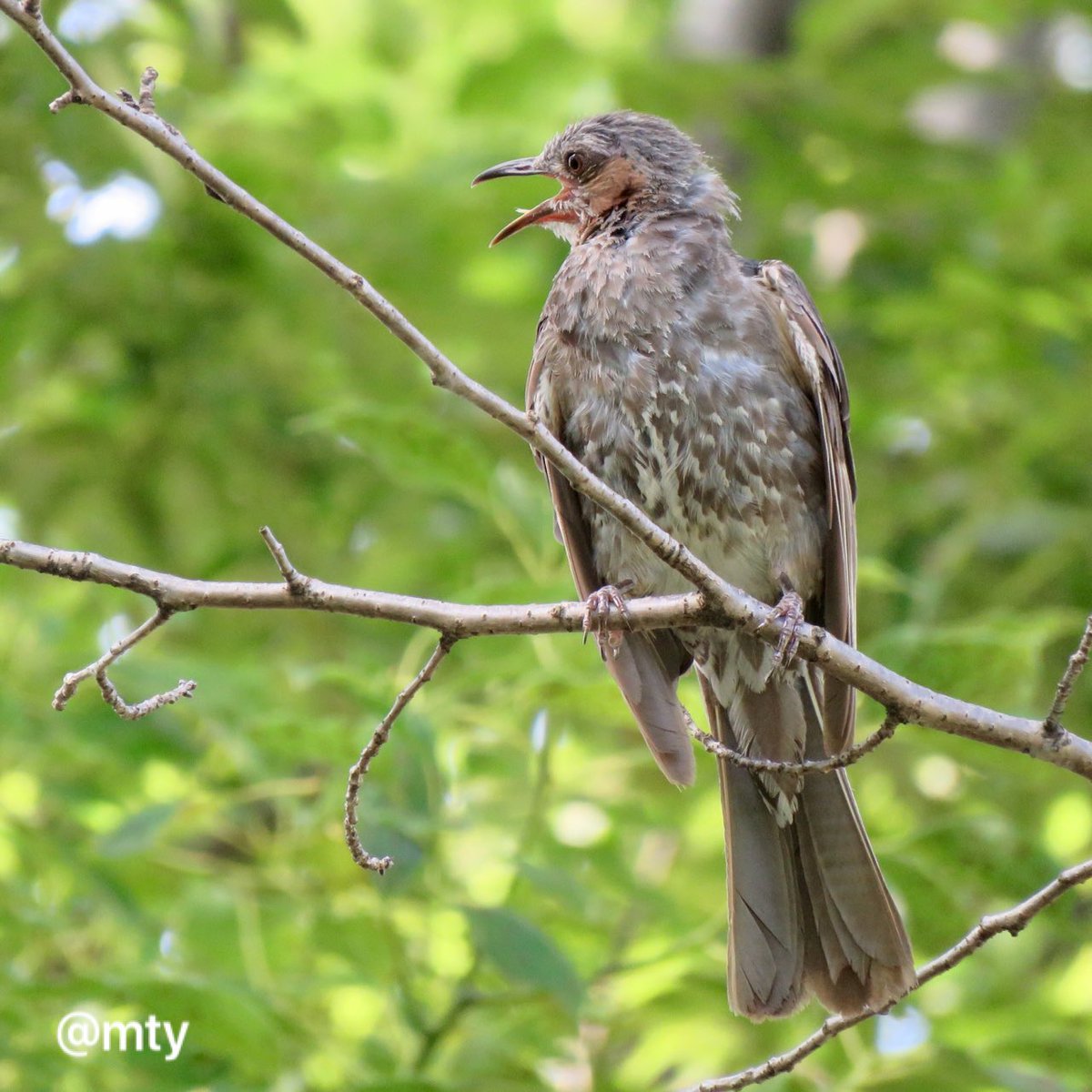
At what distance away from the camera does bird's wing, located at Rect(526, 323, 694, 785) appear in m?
3.96

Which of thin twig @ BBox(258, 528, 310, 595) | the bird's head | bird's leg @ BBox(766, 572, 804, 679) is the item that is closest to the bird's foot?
bird's leg @ BBox(766, 572, 804, 679)

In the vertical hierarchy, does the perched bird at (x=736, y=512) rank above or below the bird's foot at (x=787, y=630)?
above

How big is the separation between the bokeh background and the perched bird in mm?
232

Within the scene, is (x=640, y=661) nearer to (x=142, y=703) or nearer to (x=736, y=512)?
(x=736, y=512)

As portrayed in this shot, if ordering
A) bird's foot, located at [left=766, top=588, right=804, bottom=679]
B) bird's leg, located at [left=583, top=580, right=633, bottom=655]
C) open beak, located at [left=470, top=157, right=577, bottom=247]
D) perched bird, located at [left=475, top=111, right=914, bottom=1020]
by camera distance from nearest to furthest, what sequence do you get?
bird's foot, located at [left=766, top=588, right=804, bottom=679]
bird's leg, located at [left=583, top=580, right=633, bottom=655]
perched bird, located at [left=475, top=111, right=914, bottom=1020]
open beak, located at [left=470, top=157, right=577, bottom=247]

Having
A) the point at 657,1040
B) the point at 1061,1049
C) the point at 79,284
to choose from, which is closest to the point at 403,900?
the point at 657,1040

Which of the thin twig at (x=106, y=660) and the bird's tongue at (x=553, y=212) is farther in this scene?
the bird's tongue at (x=553, y=212)

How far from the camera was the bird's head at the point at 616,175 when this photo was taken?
464 cm

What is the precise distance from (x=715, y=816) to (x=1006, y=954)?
5.22 ft

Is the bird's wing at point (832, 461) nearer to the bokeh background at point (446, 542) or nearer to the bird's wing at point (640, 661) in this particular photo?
the bokeh background at point (446, 542)

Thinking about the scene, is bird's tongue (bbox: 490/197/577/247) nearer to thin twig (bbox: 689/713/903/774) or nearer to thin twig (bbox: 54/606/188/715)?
thin twig (bbox: 689/713/903/774)

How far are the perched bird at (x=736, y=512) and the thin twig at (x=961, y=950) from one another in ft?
1.84

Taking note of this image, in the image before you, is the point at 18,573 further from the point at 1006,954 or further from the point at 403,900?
the point at 1006,954

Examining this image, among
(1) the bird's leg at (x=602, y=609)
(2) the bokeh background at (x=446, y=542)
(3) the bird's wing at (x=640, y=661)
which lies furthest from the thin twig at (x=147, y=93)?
(2) the bokeh background at (x=446, y=542)
